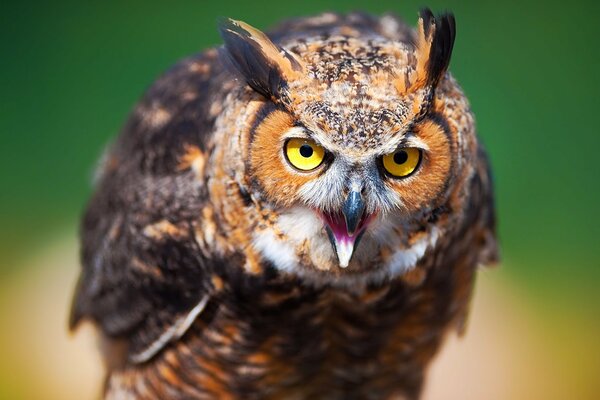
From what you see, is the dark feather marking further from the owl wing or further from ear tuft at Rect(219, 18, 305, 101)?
the owl wing

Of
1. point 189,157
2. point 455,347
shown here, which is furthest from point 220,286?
point 455,347

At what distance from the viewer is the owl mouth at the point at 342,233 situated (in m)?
1.60

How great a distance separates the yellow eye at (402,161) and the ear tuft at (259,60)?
226 mm

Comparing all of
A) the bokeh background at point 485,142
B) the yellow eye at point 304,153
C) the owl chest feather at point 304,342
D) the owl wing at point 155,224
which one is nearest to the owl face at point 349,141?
the yellow eye at point 304,153

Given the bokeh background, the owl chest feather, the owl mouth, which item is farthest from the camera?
the bokeh background

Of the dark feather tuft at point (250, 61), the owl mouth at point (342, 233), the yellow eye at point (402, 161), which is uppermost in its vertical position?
the dark feather tuft at point (250, 61)

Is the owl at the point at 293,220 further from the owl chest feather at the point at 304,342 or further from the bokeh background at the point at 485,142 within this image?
the bokeh background at the point at 485,142

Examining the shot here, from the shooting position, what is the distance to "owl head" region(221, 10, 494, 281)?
4.94ft

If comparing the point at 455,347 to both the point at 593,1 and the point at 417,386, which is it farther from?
the point at 593,1

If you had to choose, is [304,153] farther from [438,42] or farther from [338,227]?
[438,42]

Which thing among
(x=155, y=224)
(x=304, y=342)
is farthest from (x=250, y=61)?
(x=304, y=342)

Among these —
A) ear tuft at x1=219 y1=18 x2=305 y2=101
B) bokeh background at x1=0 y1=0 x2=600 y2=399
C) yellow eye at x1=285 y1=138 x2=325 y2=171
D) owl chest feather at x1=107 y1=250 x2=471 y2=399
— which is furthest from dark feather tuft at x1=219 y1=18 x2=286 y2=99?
bokeh background at x1=0 y1=0 x2=600 y2=399

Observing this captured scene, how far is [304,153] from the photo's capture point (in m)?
1.53

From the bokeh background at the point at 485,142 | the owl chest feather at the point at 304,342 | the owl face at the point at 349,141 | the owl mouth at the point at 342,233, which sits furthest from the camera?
the bokeh background at the point at 485,142
